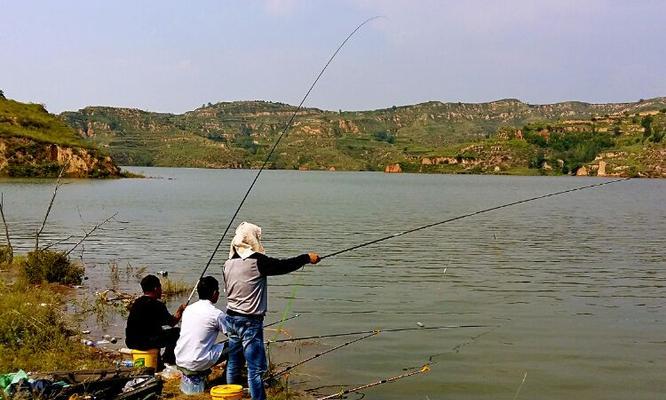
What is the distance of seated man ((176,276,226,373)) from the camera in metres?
7.87

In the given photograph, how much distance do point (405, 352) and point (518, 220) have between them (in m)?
32.9

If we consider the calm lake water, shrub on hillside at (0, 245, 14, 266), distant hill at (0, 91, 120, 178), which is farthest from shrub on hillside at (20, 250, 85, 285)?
distant hill at (0, 91, 120, 178)

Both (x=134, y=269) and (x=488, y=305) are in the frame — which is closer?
(x=488, y=305)

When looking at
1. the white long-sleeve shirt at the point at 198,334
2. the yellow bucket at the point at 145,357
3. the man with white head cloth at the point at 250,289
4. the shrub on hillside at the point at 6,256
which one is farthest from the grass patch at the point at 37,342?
the shrub on hillside at the point at 6,256

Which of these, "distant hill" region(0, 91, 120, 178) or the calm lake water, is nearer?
the calm lake water

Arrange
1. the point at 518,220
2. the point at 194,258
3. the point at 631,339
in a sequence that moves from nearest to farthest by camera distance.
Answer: the point at 631,339 < the point at 194,258 < the point at 518,220

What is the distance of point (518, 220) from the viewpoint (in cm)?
4312

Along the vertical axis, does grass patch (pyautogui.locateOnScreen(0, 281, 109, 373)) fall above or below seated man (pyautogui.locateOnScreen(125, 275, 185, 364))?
below

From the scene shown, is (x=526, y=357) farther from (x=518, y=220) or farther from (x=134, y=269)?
(x=518, y=220)

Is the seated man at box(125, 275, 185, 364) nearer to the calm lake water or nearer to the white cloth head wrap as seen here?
the white cloth head wrap

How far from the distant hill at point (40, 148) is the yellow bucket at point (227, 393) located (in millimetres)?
95169

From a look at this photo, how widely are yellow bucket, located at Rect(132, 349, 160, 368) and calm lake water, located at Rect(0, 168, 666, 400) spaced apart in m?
2.62

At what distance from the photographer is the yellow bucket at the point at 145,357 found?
8.71 m

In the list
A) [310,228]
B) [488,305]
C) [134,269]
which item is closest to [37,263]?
[134,269]
